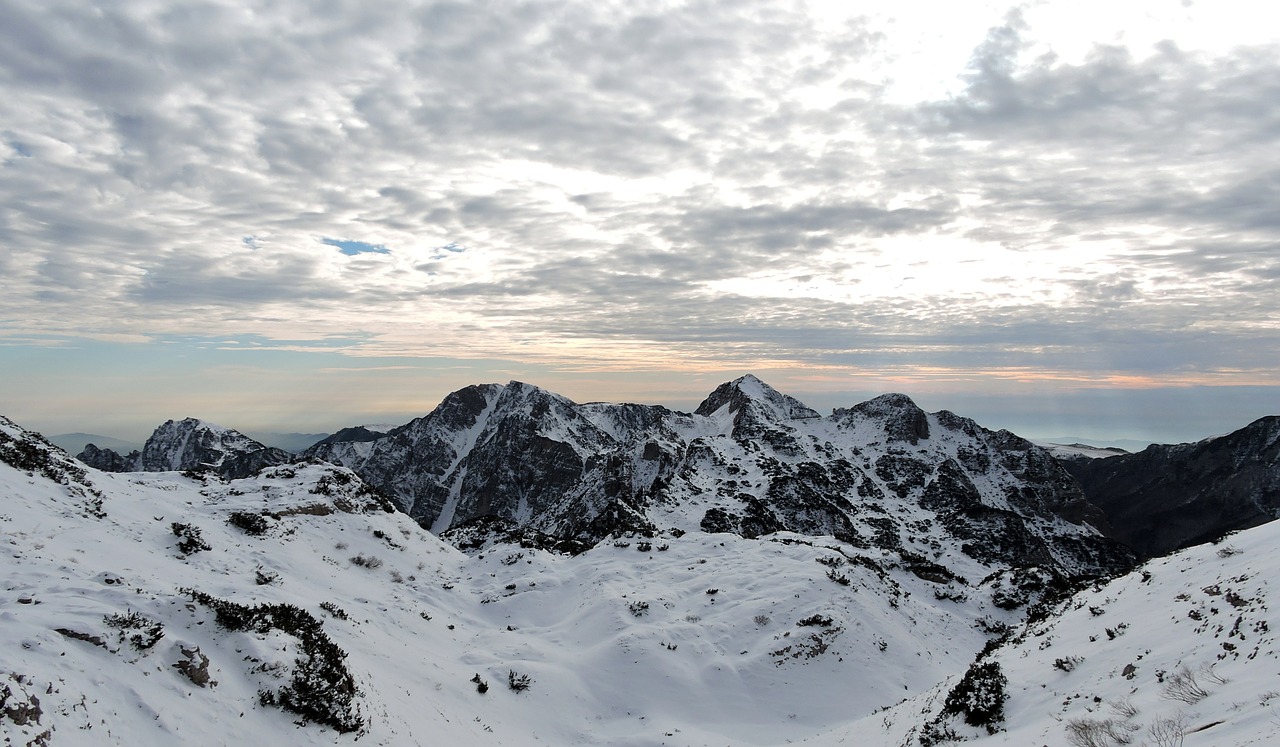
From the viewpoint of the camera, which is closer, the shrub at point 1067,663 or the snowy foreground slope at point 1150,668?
the snowy foreground slope at point 1150,668

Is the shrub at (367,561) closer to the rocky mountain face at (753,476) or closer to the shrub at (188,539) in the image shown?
the shrub at (188,539)

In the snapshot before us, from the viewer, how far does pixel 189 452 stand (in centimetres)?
16962

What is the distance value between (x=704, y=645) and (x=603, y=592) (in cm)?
710

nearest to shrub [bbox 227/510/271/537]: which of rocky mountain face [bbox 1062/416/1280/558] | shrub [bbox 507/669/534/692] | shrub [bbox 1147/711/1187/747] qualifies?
shrub [bbox 507/669/534/692]

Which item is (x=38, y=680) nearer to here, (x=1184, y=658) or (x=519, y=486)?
(x=1184, y=658)

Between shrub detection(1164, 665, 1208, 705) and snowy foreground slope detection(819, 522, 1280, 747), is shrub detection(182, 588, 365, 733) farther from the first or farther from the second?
shrub detection(1164, 665, 1208, 705)

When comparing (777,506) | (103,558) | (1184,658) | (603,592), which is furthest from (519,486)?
(1184,658)

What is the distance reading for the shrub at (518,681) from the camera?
2268cm

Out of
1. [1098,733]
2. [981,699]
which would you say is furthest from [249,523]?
[1098,733]

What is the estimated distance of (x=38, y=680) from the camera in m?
10.2

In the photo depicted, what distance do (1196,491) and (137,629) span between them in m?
208

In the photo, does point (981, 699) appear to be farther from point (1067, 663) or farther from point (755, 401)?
point (755, 401)

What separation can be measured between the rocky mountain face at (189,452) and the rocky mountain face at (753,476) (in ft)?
104

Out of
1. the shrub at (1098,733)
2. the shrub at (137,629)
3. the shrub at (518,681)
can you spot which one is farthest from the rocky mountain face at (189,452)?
the shrub at (1098,733)
